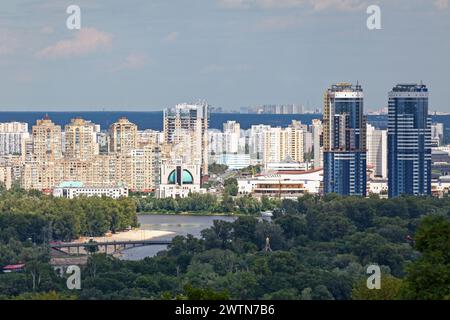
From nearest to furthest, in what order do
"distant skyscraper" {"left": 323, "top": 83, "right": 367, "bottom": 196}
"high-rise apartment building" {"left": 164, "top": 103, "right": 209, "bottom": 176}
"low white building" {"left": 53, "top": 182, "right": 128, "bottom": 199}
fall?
"low white building" {"left": 53, "top": 182, "right": 128, "bottom": 199}
"distant skyscraper" {"left": 323, "top": 83, "right": 367, "bottom": 196}
"high-rise apartment building" {"left": 164, "top": 103, "right": 209, "bottom": 176}

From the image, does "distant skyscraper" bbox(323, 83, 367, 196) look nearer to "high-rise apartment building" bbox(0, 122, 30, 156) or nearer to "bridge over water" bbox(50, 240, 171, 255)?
"high-rise apartment building" bbox(0, 122, 30, 156)

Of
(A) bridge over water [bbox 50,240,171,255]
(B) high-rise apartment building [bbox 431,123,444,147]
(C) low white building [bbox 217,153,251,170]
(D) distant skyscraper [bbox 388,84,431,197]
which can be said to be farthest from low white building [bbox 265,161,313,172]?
(A) bridge over water [bbox 50,240,171,255]

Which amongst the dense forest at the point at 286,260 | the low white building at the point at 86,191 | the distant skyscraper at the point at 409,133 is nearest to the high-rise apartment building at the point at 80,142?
the low white building at the point at 86,191

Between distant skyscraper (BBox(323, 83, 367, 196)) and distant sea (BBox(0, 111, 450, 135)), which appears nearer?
distant skyscraper (BBox(323, 83, 367, 196))

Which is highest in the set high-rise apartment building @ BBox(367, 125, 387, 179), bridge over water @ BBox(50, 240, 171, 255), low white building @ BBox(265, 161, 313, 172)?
high-rise apartment building @ BBox(367, 125, 387, 179)

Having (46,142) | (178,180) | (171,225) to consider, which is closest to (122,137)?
(46,142)

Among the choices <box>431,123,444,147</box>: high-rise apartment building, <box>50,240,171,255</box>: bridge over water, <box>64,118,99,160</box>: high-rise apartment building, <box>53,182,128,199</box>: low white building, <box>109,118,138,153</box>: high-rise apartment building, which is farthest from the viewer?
<box>431,123,444,147</box>: high-rise apartment building

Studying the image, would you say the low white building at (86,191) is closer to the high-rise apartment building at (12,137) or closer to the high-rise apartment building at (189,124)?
the high-rise apartment building at (189,124)
